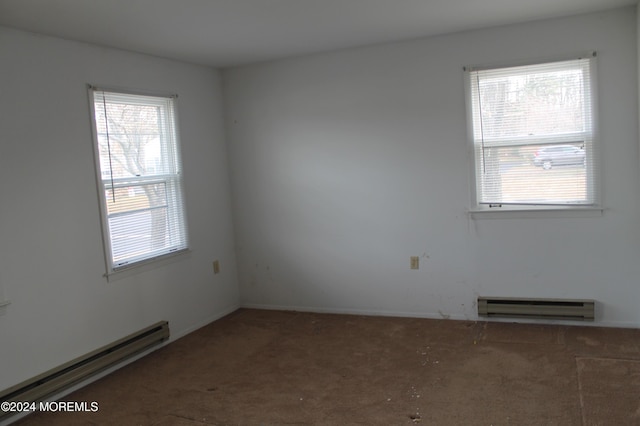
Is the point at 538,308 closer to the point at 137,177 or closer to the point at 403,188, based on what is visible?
the point at 403,188

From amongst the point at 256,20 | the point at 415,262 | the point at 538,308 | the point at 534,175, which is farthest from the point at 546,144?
the point at 256,20

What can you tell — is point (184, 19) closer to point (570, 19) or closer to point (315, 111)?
point (315, 111)

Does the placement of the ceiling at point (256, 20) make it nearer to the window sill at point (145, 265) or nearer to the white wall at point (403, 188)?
the white wall at point (403, 188)

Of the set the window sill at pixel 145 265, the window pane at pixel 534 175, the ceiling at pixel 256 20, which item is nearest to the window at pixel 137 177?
the window sill at pixel 145 265

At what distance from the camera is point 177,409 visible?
127 inches

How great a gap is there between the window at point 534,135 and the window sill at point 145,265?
2.60m

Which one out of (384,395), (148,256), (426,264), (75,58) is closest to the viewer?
(384,395)

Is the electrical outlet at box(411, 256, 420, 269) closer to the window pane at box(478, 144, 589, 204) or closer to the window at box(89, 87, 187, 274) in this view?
the window pane at box(478, 144, 589, 204)

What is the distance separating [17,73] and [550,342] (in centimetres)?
411

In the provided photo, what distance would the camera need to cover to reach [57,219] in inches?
140

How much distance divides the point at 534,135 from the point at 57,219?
3.59 metres

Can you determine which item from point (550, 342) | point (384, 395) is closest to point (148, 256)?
point (384, 395)

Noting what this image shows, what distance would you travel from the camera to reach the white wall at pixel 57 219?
3.27 m

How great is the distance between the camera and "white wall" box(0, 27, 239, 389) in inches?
129
